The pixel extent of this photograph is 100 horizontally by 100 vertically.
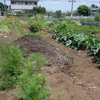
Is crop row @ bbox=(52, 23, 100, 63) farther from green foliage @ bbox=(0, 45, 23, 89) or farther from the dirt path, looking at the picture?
green foliage @ bbox=(0, 45, 23, 89)

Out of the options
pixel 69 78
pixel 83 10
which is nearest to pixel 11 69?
pixel 69 78

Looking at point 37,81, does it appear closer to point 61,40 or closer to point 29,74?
point 29,74

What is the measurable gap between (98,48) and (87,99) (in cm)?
416

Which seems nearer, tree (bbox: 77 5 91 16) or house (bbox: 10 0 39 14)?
tree (bbox: 77 5 91 16)

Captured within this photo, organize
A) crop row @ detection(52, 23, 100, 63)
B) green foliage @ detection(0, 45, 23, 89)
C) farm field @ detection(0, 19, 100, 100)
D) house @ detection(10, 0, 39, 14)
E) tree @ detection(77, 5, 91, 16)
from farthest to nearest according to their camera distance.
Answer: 1. house @ detection(10, 0, 39, 14)
2. tree @ detection(77, 5, 91, 16)
3. crop row @ detection(52, 23, 100, 63)
4. green foliage @ detection(0, 45, 23, 89)
5. farm field @ detection(0, 19, 100, 100)

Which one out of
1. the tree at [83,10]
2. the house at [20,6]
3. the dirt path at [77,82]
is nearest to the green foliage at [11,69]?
the dirt path at [77,82]

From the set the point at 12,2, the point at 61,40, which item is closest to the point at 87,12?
the point at 12,2

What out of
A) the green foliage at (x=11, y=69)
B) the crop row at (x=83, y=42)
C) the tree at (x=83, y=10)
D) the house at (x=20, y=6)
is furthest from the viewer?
the house at (x=20, y=6)

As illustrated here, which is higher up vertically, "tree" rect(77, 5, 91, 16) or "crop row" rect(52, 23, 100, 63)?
"tree" rect(77, 5, 91, 16)

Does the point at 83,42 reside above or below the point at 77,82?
above

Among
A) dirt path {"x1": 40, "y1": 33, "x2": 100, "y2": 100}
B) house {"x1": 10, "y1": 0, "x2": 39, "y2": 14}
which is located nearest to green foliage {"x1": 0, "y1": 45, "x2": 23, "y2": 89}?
dirt path {"x1": 40, "y1": 33, "x2": 100, "y2": 100}

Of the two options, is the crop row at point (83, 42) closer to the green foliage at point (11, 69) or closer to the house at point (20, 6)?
the green foliage at point (11, 69)

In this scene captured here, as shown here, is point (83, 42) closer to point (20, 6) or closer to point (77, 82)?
point (77, 82)

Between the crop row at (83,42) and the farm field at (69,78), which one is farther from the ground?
the crop row at (83,42)
